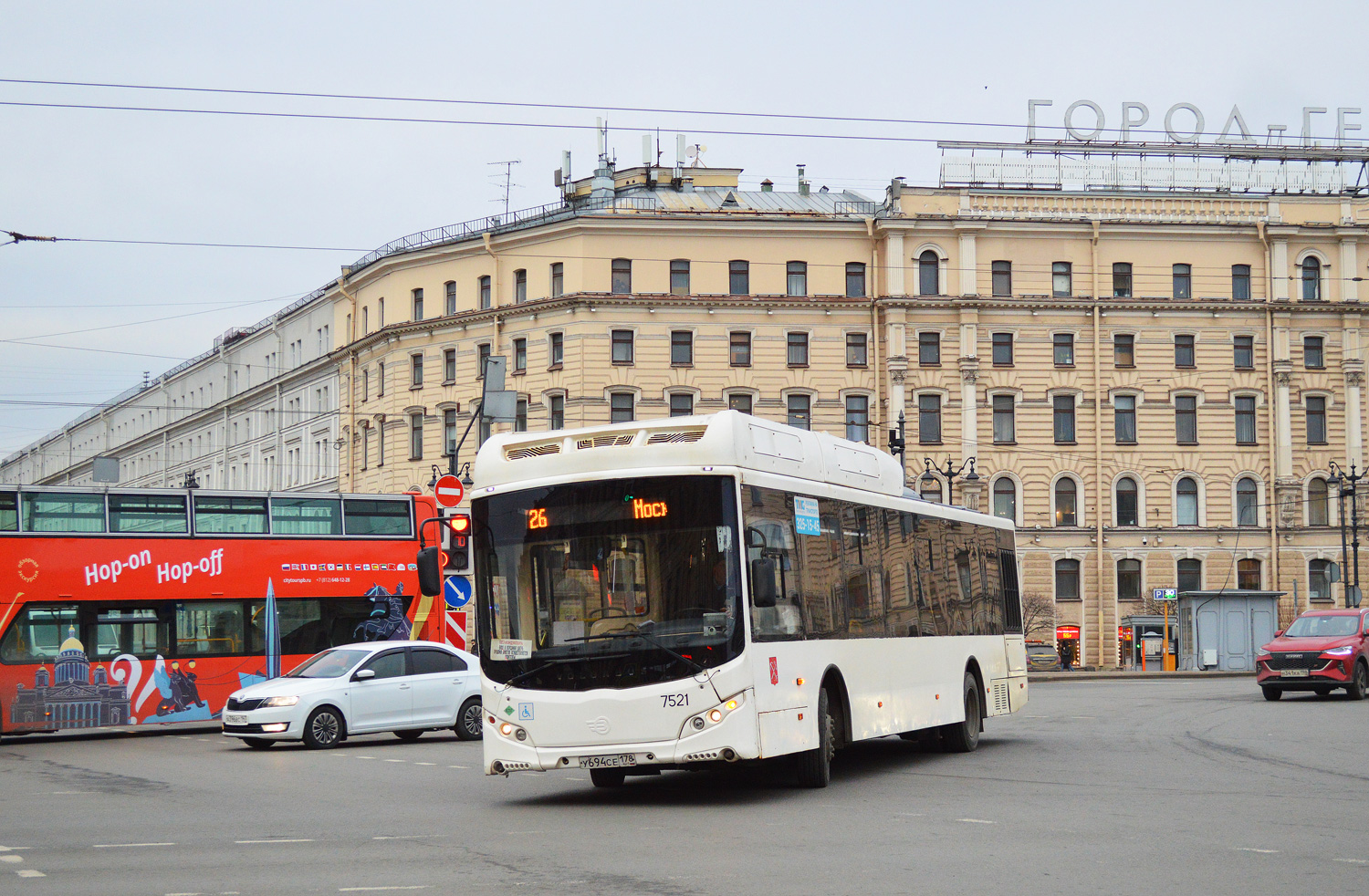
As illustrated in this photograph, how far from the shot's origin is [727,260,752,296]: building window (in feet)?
202

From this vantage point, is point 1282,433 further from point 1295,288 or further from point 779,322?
point 779,322

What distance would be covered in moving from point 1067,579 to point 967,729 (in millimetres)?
43906

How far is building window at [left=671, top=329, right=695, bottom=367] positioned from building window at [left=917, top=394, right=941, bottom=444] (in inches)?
350

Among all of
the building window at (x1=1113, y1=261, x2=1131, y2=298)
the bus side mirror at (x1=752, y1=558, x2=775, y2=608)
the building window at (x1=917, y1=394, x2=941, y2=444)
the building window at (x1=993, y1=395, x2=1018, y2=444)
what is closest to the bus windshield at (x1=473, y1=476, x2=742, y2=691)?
the bus side mirror at (x1=752, y1=558, x2=775, y2=608)

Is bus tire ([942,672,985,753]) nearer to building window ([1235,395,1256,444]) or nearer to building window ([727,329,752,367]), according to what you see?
building window ([727,329,752,367])

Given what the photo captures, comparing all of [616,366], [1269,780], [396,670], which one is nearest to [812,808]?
[1269,780]

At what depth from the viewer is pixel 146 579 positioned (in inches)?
995

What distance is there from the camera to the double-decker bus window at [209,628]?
25641mm

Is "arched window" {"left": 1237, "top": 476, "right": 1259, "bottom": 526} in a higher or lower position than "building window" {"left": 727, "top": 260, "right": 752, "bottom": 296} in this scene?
lower

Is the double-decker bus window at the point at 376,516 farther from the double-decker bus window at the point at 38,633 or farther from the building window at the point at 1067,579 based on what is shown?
the building window at the point at 1067,579

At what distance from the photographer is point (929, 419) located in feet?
203

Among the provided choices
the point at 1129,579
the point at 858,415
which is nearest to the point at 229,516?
the point at 858,415

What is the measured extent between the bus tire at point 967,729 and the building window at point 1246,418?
155ft

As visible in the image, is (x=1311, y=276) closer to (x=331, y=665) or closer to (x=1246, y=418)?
(x=1246, y=418)
